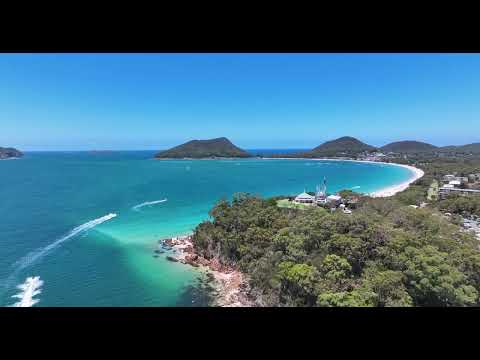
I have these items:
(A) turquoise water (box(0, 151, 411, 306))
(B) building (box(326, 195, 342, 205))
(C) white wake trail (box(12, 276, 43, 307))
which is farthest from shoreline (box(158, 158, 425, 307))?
(B) building (box(326, 195, 342, 205))

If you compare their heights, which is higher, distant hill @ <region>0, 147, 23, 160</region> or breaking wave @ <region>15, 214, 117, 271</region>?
distant hill @ <region>0, 147, 23, 160</region>

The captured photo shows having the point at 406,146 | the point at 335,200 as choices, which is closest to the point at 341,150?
the point at 406,146

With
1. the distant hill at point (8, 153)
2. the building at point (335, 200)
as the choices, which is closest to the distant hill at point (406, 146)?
the building at point (335, 200)

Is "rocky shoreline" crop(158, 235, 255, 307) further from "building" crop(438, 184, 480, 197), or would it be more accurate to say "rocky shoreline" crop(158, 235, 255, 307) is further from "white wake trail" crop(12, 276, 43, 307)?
"building" crop(438, 184, 480, 197)

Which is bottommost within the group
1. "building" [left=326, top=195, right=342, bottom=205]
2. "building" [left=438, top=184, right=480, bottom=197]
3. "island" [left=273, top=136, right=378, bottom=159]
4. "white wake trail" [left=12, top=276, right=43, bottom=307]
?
"white wake trail" [left=12, top=276, right=43, bottom=307]
